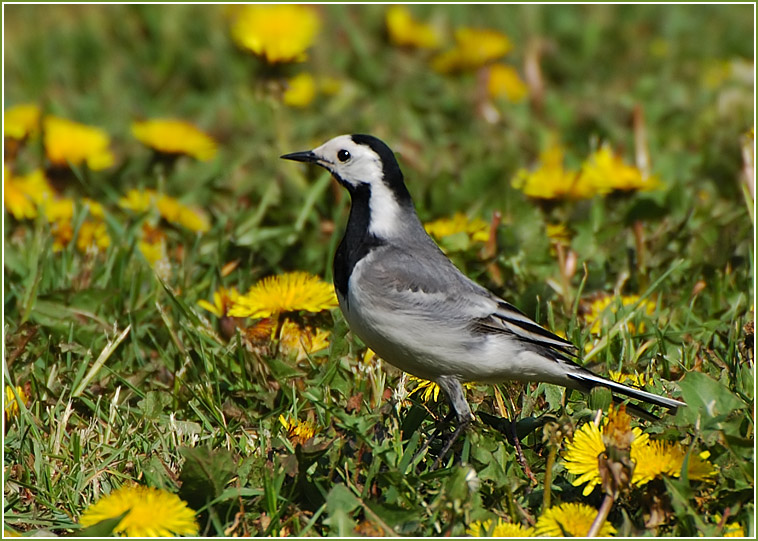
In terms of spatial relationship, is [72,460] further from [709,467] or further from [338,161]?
[709,467]

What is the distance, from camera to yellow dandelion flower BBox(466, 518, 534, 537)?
3051 mm

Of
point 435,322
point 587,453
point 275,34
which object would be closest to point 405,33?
point 275,34

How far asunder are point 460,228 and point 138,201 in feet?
6.20

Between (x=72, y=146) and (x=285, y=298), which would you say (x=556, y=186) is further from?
(x=72, y=146)

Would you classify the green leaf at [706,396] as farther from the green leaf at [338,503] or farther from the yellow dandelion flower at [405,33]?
the yellow dandelion flower at [405,33]

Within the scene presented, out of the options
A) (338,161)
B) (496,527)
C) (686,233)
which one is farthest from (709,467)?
(686,233)

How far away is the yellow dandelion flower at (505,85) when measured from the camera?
7.65 m

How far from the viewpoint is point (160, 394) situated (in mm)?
4012

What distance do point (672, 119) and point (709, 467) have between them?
4608mm

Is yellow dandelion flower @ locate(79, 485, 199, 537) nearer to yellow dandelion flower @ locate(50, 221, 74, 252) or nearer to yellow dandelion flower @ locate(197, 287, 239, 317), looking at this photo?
yellow dandelion flower @ locate(197, 287, 239, 317)

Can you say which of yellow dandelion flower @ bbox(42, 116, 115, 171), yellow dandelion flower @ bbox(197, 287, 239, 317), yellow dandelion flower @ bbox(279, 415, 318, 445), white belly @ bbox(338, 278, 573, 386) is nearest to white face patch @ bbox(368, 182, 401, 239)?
white belly @ bbox(338, 278, 573, 386)

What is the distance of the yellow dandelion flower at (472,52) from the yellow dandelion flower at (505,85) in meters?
0.13

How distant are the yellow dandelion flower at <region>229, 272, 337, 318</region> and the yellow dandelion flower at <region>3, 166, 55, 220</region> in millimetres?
1851

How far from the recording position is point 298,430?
145 inches
